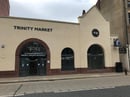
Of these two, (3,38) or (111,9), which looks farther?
(111,9)

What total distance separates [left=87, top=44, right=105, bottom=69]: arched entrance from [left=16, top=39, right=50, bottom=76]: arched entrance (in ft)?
21.7

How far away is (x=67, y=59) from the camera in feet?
106

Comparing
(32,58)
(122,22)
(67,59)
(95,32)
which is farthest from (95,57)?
(32,58)

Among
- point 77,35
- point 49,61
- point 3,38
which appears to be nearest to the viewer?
point 3,38

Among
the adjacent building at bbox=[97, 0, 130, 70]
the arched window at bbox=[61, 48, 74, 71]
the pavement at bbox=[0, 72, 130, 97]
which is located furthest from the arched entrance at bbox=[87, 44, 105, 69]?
the pavement at bbox=[0, 72, 130, 97]

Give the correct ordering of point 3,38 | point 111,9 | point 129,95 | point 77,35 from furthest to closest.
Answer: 1. point 111,9
2. point 77,35
3. point 3,38
4. point 129,95

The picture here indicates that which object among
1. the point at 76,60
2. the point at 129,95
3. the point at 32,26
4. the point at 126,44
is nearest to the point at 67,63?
the point at 76,60

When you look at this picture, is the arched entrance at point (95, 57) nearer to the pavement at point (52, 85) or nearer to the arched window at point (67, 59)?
the arched window at point (67, 59)

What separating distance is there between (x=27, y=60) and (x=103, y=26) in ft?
43.2

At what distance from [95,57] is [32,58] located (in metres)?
9.54

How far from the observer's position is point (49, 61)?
30.7m

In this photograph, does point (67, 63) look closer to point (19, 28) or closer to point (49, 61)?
point (49, 61)

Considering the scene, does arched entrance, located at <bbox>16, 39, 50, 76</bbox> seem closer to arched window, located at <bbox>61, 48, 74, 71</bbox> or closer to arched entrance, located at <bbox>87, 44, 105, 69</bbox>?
arched window, located at <bbox>61, 48, 74, 71</bbox>

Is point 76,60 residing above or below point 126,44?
below
